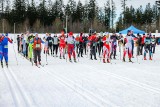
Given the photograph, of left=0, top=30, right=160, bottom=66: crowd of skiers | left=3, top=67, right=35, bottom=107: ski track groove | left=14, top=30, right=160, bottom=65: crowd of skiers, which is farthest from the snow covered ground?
left=14, top=30, right=160, bottom=65: crowd of skiers

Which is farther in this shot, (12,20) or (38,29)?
(12,20)

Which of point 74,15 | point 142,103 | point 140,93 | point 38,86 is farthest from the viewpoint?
point 74,15

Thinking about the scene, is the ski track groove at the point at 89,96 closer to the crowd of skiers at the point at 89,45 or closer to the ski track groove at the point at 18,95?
the ski track groove at the point at 18,95

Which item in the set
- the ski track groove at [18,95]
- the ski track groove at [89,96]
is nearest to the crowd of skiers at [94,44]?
the ski track groove at [18,95]

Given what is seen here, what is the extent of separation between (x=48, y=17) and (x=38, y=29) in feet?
54.4

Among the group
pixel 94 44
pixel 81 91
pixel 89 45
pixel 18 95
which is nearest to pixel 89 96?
pixel 81 91

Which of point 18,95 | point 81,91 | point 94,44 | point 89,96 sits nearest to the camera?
point 89,96

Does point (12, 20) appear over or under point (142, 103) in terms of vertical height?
over

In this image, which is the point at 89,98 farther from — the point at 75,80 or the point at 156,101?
the point at 75,80

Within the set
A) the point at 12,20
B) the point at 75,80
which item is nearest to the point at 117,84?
the point at 75,80

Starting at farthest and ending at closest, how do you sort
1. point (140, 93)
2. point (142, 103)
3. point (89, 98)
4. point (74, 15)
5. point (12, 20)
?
point (74, 15) → point (12, 20) → point (140, 93) → point (89, 98) → point (142, 103)

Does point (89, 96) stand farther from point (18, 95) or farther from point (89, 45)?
point (89, 45)

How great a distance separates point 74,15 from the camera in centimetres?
8925

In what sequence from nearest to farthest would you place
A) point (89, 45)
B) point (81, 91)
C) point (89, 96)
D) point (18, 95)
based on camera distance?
point (89, 96) < point (18, 95) < point (81, 91) < point (89, 45)
